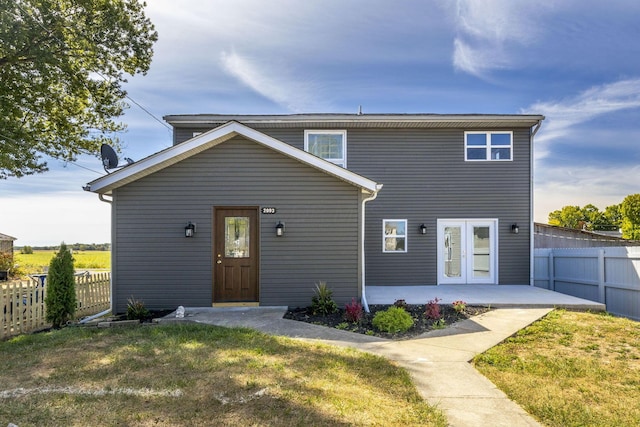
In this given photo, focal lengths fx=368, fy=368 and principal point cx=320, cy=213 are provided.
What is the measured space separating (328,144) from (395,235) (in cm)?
347

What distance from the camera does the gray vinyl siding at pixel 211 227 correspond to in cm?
813

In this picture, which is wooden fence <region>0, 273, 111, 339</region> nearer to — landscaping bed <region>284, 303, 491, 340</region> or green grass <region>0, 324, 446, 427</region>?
green grass <region>0, 324, 446, 427</region>

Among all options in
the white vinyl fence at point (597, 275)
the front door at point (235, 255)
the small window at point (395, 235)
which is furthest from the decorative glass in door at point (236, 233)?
the white vinyl fence at point (597, 275)

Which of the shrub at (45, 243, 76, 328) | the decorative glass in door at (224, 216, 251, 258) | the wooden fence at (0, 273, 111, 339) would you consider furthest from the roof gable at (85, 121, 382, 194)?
the wooden fence at (0, 273, 111, 339)

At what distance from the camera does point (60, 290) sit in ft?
22.8

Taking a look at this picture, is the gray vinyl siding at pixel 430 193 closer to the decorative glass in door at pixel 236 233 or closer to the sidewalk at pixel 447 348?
the sidewalk at pixel 447 348

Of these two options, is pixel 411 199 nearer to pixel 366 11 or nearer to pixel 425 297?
pixel 425 297

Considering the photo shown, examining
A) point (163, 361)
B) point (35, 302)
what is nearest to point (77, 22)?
point (35, 302)

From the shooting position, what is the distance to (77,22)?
420 inches

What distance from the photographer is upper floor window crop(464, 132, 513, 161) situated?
11383mm

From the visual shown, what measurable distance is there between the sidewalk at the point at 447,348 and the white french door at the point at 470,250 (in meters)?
3.24

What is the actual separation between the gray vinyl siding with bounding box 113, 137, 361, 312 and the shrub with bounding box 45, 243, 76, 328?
101 centimetres

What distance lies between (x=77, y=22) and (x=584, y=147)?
21.7 m

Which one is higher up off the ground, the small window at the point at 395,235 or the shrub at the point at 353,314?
the small window at the point at 395,235
